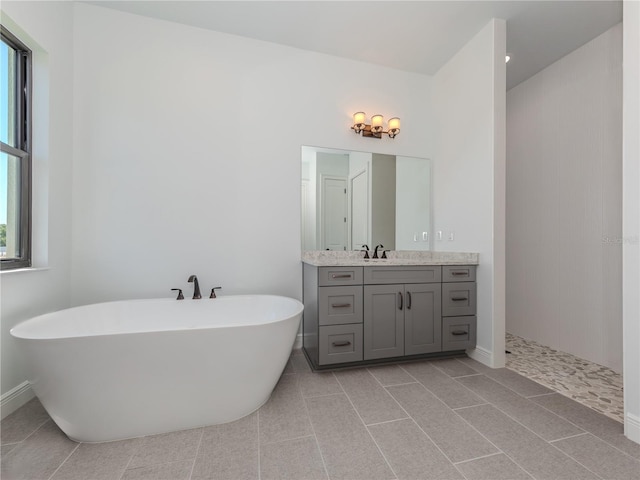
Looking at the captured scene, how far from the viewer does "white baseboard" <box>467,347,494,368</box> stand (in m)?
2.27

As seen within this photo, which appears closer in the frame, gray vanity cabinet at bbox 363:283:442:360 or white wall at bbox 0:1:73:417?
white wall at bbox 0:1:73:417

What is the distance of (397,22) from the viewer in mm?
2299

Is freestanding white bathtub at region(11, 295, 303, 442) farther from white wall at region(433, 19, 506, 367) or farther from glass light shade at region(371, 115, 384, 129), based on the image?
glass light shade at region(371, 115, 384, 129)

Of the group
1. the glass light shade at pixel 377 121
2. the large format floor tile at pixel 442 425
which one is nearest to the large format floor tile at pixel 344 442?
the large format floor tile at pixel 442 425

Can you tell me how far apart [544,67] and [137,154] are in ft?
12.5

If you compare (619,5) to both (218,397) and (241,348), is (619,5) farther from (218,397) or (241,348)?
(218,397)

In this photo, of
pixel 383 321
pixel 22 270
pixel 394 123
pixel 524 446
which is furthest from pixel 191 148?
pixel 524 446

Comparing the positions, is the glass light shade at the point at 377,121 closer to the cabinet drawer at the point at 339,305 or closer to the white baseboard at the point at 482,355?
the cabinet drawer at the point at 339,305

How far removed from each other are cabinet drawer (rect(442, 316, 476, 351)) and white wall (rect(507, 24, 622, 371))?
95 cm

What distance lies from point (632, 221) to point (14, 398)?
3493 mm

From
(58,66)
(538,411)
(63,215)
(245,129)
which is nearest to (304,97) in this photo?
(245,129)

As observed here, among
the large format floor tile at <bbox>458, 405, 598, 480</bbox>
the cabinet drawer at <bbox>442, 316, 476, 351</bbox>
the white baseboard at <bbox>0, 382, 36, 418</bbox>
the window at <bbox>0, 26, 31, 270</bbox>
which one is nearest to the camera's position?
the large format floor tile at <bbox>458, 405, 598, 480</bbox>

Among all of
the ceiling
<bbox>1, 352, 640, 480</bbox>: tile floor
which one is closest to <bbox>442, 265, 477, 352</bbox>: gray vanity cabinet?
<bbox>1, 352, 640, 480</bbox>: tile floor

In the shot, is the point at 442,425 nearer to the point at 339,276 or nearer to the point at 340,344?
the point at 340,344
